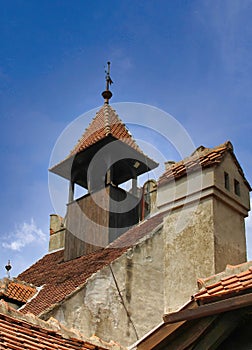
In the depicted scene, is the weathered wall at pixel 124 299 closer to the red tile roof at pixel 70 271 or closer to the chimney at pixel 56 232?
the red tile roof at pixel 70 271

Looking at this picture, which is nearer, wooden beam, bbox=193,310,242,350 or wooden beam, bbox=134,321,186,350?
wooden beam, bbox=193,310,242,350

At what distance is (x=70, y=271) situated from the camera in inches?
591

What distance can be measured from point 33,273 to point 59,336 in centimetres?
1203

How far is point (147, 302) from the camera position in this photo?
496 inches

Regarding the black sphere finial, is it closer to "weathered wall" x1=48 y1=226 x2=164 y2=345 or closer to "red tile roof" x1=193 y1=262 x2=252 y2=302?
"weathered wall" x1=48 y1=226 x2=164 y2=345

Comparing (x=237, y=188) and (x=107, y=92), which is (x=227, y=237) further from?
(x=107, y=92)

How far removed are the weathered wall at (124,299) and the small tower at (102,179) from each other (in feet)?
11.4

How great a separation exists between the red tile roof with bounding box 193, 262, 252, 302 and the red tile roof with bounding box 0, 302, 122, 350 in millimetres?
1328

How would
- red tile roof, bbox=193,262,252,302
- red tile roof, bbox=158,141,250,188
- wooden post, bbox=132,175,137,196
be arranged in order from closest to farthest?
red tile roof, bbox=193,262,252,302
red tile roof, bbox=158,141,250,188
wooden post, bbox=132,175,137,196

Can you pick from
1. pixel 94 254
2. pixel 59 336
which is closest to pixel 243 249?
pixel 59 336

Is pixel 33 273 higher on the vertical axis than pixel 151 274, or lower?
higher

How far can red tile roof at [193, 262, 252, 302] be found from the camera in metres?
5.55

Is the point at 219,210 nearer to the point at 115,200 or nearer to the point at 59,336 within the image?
the point at 59,336

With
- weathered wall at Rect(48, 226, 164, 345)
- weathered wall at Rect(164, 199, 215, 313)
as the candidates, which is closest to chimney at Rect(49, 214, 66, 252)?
weathered wall at Rect(48, 226, 164, 345)
